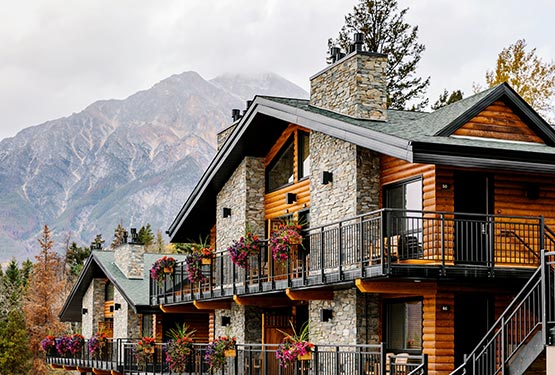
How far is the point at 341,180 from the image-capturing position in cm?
2250

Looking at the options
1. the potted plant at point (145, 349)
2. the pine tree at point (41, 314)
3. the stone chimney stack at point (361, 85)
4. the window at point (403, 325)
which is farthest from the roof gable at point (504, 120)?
the pine tree at point (41, 314)

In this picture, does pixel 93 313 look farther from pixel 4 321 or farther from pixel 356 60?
pixel 356 60

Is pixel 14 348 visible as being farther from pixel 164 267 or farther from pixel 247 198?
pixel 247 198

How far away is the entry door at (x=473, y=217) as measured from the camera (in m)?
18.9

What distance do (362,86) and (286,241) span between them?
427 centimetres

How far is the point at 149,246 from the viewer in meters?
95.8

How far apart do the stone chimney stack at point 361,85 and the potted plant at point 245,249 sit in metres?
4.06

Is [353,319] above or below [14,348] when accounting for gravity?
above

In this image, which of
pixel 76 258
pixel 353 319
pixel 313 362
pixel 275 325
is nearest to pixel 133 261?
pixel 275 325

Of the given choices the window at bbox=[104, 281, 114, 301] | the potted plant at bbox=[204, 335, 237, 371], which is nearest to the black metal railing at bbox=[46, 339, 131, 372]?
the window at bbox=[104, 281, 114, 301]

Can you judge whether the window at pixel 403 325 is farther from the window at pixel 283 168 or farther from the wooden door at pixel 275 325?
the window at pixel 283 168

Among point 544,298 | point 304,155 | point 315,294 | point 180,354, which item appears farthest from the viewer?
point 180,354

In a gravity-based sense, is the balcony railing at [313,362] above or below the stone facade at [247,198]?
below

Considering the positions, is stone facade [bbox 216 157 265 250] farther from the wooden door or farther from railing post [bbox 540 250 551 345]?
railing post [bbox 540 250 551 345]
